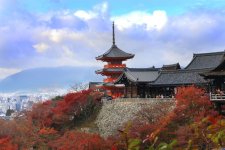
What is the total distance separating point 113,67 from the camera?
5200 cm

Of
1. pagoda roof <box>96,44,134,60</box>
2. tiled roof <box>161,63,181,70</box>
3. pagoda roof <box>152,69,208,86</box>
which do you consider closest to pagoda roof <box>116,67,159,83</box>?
tiled roof <box>161,63,181,70</box>

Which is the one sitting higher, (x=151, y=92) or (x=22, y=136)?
(x=151, y=92)

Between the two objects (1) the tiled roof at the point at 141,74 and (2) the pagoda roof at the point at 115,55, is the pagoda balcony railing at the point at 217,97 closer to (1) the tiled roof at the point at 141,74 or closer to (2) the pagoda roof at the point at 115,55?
(1) the tiled roof at the point at 141,74

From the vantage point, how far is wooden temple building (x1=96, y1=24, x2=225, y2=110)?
109 feet

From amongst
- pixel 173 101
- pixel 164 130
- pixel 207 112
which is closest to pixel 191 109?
pixel 207 112

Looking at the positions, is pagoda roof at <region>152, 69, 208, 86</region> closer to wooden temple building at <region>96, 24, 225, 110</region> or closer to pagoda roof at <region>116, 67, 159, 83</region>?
wooden temple building at <region>96, 24, 225, 110</region>

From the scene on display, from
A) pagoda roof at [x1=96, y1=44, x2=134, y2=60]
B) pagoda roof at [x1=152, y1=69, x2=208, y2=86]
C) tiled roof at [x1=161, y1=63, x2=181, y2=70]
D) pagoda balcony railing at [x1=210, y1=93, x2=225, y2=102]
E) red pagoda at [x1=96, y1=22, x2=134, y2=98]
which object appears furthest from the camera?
pagoda roof at [x1=96, y1=44, x2=134, y2=60]

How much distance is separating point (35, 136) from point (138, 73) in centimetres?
1380

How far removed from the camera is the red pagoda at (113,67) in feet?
164

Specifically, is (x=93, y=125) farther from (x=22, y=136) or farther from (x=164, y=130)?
(x=164, y=130)

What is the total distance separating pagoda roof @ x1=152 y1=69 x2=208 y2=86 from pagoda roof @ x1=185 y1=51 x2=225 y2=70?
1.98 m

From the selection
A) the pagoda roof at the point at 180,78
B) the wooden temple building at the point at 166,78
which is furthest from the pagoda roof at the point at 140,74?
the pagoda roof at the point at 180,78

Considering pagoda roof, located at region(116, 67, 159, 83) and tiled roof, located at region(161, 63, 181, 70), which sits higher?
tiled roof, located at region(161, 63, 181, 70)

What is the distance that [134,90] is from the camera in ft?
146
